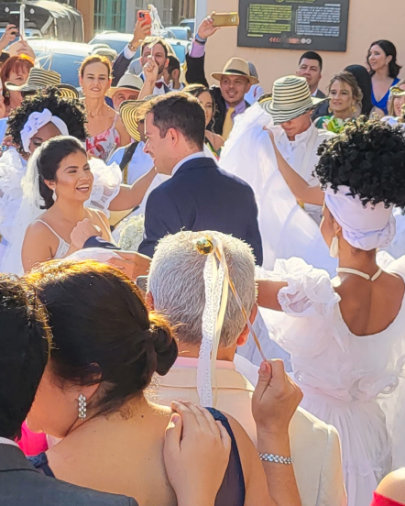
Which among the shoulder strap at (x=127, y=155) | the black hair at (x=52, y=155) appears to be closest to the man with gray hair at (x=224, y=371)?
the black hair at (x=52, y=155)

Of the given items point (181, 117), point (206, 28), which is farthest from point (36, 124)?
point (206, 28)

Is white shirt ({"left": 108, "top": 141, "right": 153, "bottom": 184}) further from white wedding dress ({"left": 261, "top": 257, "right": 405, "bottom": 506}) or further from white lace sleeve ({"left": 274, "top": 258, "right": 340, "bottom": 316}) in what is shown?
white lace sleeve ({"left": 274, "top": 258, "right": 340, "bottom": 316})

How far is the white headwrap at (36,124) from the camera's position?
4859 mm

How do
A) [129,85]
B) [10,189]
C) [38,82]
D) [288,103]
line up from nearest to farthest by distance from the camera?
1. [10,189]
2. [288,103]
3. [38,82]
4. [129,85]

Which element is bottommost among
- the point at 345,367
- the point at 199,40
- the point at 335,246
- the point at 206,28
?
the point at 345,367

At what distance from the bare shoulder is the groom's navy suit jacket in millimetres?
2042

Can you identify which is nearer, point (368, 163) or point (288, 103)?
point (368, 163)

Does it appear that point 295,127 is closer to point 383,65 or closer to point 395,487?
point 383,65

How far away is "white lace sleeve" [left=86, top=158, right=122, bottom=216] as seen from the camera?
16.1ft

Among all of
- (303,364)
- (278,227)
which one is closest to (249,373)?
(303,364)

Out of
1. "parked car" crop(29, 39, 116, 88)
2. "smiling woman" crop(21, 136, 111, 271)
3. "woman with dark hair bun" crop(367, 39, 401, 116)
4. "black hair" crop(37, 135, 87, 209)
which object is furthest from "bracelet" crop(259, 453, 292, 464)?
"parked car" crop(29, 39, 116, 88)

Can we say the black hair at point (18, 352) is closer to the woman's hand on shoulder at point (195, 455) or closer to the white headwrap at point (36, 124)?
the woman's hand on shoulder at point (195, 455)

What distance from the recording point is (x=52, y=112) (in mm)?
5000

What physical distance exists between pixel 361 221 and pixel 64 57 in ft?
31.0
